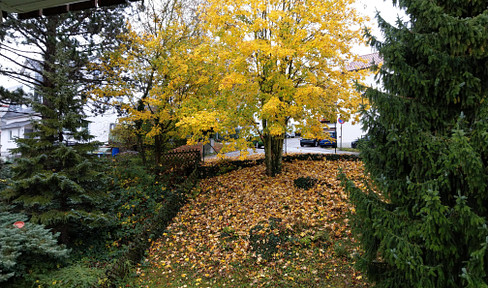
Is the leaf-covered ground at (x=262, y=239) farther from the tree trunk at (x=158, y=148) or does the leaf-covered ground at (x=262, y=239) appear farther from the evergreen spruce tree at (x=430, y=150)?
the tree trunk at (x=158, y=148)

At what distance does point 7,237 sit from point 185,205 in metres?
5.27

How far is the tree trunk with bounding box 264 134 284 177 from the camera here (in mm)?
10711

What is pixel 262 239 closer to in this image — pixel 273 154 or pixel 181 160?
pixel 273 154

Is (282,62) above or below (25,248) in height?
above

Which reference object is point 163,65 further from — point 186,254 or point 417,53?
point 417,53

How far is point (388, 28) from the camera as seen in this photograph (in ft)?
13.1

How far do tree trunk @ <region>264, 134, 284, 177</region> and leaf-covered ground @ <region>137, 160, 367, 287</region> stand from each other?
0.44m

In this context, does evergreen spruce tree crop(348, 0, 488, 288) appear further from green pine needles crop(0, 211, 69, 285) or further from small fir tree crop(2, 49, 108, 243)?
small fir tree crop(2, 49, 108, 243)

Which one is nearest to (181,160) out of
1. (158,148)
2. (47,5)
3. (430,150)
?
(158,148)

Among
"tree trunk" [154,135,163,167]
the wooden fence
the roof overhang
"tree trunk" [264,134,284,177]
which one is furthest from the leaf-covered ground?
the roof overhang

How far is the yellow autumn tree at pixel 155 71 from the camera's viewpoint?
33.6 ft

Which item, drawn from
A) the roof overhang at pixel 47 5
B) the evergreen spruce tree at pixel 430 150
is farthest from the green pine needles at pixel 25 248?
the evergreen spruce tree at pixel 430 150

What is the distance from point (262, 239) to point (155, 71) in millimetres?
7617

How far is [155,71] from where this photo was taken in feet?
36.2
